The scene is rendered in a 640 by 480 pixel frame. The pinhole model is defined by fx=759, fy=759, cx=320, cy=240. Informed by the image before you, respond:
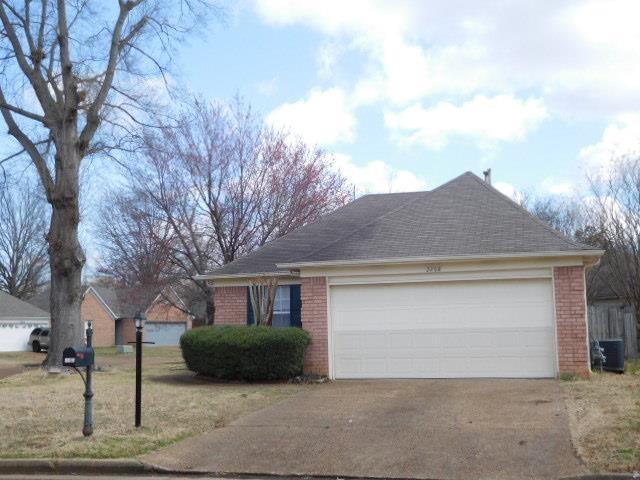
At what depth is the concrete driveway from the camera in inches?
317

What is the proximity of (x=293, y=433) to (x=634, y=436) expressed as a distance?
13.6ft

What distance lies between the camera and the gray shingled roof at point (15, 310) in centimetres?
4756

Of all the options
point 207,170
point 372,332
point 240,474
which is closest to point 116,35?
point 207,170

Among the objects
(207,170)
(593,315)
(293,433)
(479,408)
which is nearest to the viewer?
(293,433)

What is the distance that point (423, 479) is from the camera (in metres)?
7.65

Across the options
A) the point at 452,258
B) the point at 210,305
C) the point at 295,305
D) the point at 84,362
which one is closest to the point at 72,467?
the point at 84,362

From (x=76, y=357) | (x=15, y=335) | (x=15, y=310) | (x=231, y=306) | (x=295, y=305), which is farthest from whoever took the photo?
(x=15, y=335)

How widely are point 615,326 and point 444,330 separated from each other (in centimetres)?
1182

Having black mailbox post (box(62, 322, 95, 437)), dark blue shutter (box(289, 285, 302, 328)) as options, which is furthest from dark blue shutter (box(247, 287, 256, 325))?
black mailbox post (box(62, 322, 95, 437))

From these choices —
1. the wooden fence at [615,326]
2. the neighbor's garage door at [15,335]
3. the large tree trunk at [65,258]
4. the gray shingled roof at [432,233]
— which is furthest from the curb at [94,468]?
the neighbor's garage door at [15,335]

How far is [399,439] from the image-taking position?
933 centimetres

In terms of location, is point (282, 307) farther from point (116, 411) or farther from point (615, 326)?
point (615, 326)

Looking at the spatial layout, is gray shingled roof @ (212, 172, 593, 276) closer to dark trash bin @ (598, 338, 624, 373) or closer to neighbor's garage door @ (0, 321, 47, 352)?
dark trash bin @ (598, 338, 624, 373)

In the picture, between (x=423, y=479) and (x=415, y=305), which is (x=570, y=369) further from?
(x=423, y=479)
